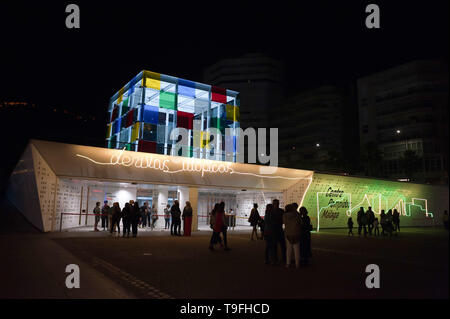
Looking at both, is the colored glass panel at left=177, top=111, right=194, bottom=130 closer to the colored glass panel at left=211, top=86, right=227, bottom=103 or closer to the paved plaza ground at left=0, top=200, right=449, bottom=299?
the colored glass panel at left=211, top=86, right=227, bottom=103

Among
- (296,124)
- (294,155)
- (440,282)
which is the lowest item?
(440,282)

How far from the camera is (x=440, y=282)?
290cm

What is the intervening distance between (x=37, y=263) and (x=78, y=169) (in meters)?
8.93

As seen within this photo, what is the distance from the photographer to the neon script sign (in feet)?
57.0

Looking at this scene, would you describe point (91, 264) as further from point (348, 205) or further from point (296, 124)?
point (296, 124)

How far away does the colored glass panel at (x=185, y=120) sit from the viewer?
2517cm

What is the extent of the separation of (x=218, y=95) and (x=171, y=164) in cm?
1027

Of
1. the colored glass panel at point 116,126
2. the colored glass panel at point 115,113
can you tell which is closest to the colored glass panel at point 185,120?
the colored glass panel at point 116,126

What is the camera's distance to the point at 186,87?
83.8ft

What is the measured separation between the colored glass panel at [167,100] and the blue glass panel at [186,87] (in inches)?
31.7

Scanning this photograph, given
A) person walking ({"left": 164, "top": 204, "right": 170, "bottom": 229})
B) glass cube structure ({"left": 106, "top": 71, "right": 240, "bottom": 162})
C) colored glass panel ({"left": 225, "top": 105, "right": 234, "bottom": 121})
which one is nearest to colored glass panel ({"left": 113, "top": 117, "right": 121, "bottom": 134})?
glass cube structure ({"left": 106, "top": 71, "right": 240, "bottom": 162})

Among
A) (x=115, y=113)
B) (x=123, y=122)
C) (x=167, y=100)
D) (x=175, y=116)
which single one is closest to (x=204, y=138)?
(x=175, y=116)
